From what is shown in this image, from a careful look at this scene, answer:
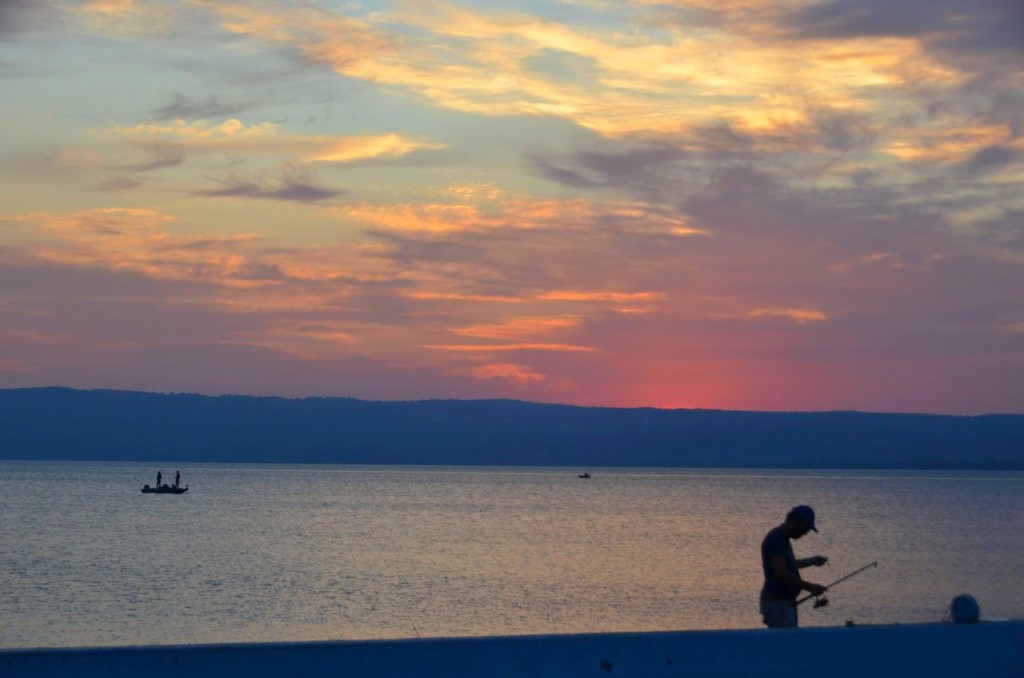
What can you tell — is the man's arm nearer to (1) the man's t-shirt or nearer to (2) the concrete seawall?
(1) the man's t-shirt

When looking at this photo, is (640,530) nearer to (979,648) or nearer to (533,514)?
(533,514)

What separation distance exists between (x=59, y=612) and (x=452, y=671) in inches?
1078

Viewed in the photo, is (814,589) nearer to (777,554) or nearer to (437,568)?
(777,554)

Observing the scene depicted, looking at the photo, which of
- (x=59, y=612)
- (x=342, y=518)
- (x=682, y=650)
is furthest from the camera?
(x=342, y=518)

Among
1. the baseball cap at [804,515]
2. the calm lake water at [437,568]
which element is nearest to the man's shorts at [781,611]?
the baseball cap at [804,515]

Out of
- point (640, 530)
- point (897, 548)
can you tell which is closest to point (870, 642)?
point (897, 548)

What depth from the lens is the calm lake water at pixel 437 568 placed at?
3056cm

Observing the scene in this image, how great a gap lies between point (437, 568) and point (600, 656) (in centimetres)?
3777

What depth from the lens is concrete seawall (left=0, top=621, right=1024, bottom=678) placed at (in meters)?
6.25

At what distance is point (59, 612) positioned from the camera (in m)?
31.2

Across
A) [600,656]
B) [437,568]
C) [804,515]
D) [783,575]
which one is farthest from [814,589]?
[437,568]

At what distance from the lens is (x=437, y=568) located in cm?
4400

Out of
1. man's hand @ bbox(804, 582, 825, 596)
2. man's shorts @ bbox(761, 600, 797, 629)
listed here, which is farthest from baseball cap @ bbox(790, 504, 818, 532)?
man's shorts @ bbox(761, 600, 797, 629)

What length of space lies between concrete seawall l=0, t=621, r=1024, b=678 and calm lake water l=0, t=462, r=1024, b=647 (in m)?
20.7
